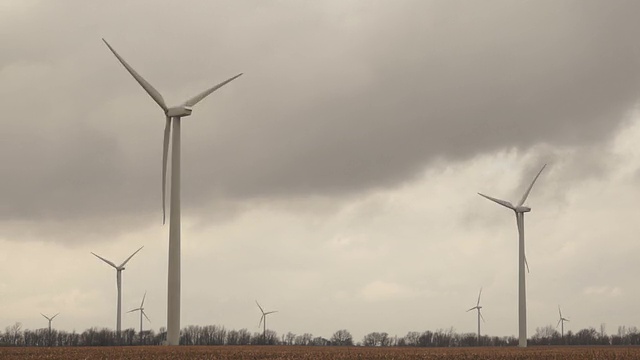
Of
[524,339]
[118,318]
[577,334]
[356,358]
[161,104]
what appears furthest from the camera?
[577,334]

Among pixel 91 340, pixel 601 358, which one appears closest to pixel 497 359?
pixel 601 358

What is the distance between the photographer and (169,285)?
185 ft

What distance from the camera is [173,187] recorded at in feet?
193

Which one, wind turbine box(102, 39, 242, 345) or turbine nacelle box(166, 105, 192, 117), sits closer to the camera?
wind turbine box(102, 39, 242, 345)

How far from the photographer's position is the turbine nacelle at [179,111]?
6175 cm

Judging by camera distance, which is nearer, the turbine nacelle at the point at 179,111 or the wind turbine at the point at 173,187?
the wind turbine at the point at 173,187

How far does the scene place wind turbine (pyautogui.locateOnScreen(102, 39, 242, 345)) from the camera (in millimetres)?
56344

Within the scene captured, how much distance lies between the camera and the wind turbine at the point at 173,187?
56.3 m

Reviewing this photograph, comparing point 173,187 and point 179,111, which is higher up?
point 179,111

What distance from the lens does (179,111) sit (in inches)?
2435

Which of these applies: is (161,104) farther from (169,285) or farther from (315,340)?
(315,340)

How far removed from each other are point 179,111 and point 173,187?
5935 millimetres

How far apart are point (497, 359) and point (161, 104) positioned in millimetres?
29704

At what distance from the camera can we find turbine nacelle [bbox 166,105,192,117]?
61.8m
